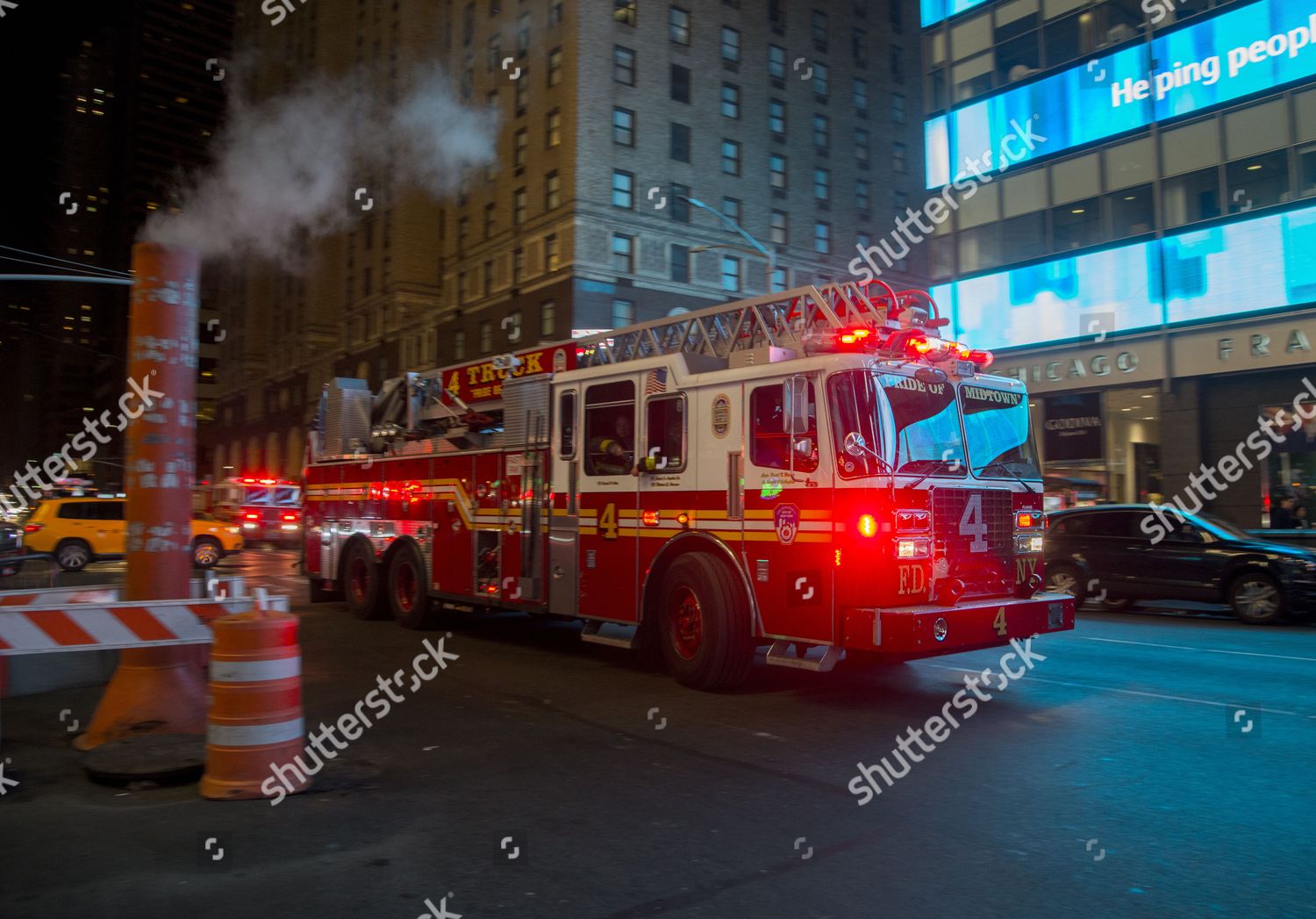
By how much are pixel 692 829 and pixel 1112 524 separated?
12.7m

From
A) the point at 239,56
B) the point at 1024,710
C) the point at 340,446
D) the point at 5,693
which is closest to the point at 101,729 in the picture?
the point at 5,693

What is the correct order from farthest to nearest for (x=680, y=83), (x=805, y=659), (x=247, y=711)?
(x=680, y=83)
(x=805, y=659)
(x=247, y=711)

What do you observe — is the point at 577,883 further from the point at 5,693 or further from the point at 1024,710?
the point at 5,693

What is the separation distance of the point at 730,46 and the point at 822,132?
6.58 meters

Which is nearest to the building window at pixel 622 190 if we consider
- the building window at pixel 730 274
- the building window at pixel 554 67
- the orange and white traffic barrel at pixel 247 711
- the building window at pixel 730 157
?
the building window at pixel 554 67

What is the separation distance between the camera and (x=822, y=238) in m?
47.8

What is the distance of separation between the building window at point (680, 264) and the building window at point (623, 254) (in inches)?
79.3

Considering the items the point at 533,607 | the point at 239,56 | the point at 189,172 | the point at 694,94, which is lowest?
the point at 533,607

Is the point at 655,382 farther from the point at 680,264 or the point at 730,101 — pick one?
the point at 730,101

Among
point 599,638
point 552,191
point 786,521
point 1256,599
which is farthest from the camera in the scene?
point 552,191

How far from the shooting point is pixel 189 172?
45.7ft

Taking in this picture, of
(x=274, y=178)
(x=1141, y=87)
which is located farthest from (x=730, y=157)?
(x=274, y=178)

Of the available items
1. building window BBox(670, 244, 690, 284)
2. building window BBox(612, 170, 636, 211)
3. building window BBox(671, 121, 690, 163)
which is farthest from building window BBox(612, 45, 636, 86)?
building window BBox(670, 244, 690, 284)

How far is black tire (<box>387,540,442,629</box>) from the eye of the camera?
39.1 feet
